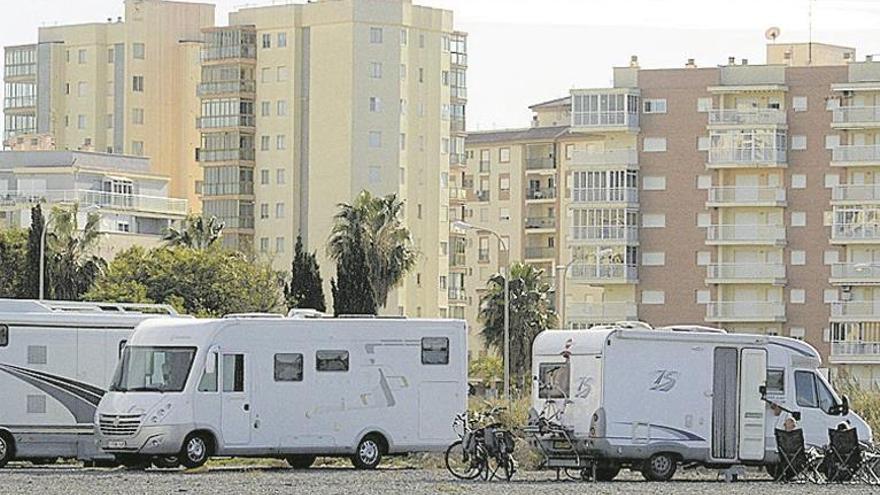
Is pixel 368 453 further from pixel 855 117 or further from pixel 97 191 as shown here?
pixel 97 191

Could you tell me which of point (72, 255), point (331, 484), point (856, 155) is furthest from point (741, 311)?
point (331, 484)

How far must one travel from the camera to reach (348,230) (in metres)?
105

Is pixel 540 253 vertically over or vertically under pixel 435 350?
over

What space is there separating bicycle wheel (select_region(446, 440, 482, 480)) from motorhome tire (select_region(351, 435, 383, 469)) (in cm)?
293

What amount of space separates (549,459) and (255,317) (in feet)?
18.9

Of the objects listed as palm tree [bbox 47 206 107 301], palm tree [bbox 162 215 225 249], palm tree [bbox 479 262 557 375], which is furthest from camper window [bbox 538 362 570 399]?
palm tree [bbox 162 215 225 249]

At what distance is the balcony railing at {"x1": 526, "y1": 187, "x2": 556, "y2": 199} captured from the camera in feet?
448

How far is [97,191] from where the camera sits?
374 feet

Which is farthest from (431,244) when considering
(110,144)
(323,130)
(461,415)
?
(461,415)

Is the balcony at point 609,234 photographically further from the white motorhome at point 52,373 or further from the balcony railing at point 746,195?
the white motorhome at point 52,373

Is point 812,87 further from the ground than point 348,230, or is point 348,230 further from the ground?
point 812,87

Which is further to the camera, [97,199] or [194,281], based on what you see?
[97,199]

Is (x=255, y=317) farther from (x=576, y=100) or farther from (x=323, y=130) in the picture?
(x=323, y=130)

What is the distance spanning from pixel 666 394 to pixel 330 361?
6125 mm
